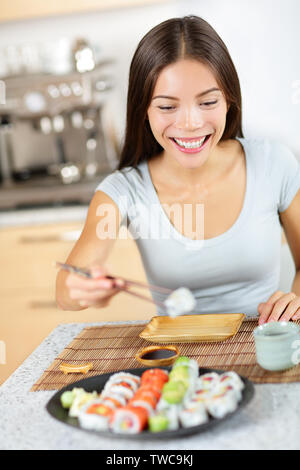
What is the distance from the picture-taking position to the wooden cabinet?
297 cm

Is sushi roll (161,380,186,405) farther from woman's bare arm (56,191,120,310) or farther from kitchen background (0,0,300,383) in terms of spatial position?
kitchen background (0,0,300,383)

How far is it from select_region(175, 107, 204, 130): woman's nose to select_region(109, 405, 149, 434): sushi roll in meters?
0.73

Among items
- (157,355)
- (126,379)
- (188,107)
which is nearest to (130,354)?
(157,355)

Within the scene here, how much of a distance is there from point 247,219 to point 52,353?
24.2 inches

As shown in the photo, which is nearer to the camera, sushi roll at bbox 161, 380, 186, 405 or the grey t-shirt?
sushi roll at bbox 161, 380, 186, 405

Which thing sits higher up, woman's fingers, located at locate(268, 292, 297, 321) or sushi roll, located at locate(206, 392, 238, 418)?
sushi roll, located at locate(206, 392, 238, 418)

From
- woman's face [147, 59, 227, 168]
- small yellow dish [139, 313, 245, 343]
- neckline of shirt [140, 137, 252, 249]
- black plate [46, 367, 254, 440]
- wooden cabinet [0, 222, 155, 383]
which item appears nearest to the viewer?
black plate [46, 367, 254, 440]

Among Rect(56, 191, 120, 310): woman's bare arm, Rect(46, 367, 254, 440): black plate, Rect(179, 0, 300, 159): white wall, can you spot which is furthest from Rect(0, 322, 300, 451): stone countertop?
Rect(179, 0, 300, 159): white wall

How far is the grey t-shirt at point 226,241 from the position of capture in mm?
1645

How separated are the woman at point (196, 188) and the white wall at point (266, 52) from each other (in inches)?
61.3

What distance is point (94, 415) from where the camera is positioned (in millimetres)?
919

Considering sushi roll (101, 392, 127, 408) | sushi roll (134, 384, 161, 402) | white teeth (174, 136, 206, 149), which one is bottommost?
sushi roll (101, 392, 127, 408)

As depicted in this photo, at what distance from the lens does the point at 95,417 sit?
917mm

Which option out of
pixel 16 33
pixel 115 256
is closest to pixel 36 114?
pixel 16 33
